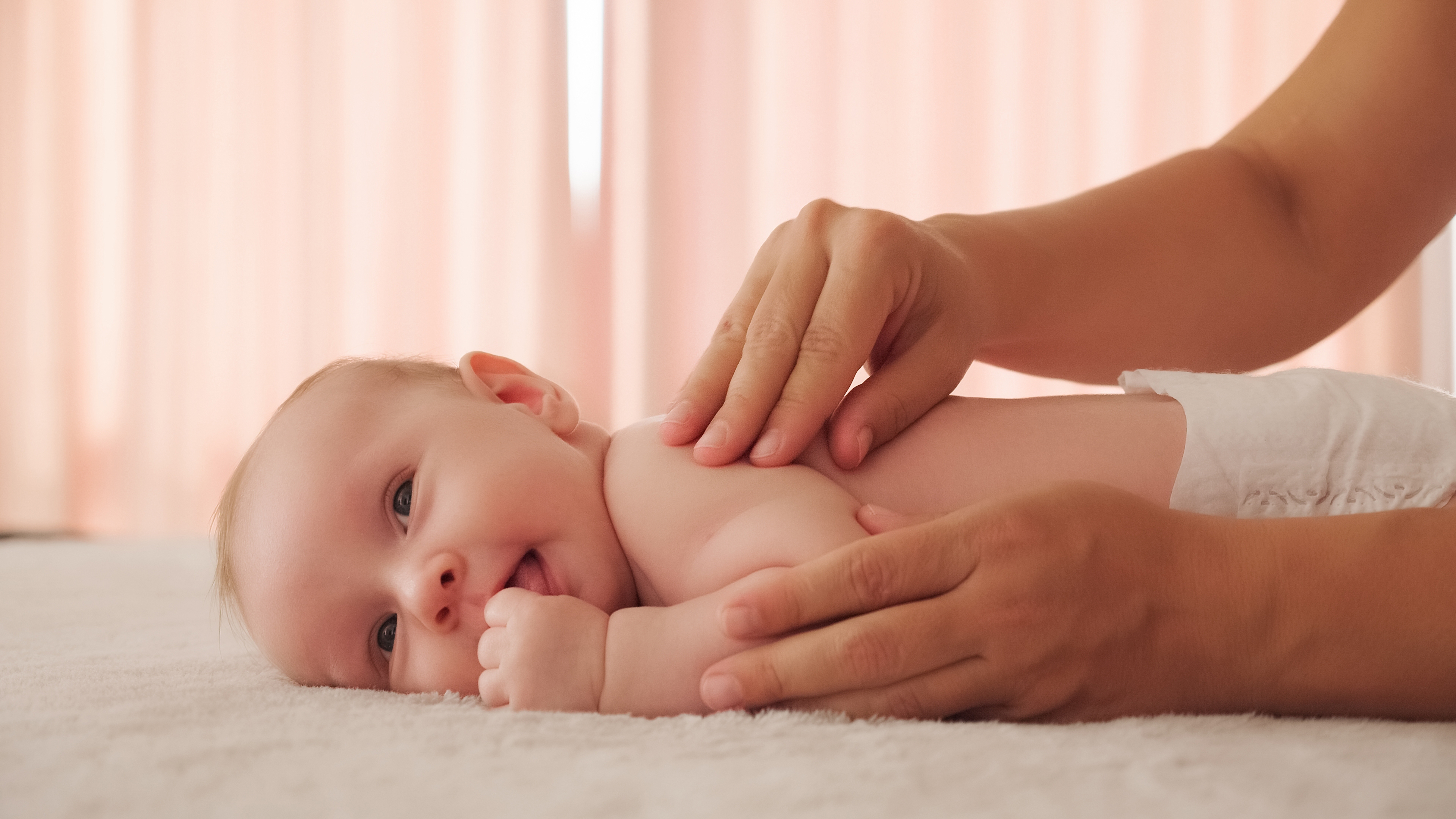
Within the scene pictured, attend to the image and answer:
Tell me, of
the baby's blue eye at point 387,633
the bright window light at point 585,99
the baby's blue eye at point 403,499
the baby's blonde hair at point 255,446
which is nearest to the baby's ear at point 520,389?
the baby's blonde hair at point 255,446

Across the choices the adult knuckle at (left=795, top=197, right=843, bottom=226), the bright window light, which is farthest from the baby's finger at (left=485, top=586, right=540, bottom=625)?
the bright window light

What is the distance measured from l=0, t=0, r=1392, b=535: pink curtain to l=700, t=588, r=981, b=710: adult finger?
2564 millimetres

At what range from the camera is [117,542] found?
226 cm

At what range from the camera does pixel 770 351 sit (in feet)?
2.74

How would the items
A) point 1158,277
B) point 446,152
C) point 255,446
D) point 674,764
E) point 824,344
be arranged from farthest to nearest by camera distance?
point 446,152, point 1158,277, point 255,446, point 824,344, point 674,764

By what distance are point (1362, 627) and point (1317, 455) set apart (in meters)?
0.24

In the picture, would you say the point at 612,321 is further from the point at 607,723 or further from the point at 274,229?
the point at 607,723

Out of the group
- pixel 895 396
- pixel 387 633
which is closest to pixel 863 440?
pixel 895 396

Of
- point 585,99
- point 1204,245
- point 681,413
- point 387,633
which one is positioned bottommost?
point 387,633

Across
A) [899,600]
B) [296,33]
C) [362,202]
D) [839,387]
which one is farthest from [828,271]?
[296,33]

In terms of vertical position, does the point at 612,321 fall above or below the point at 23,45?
below

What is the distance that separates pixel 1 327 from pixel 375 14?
1.57m

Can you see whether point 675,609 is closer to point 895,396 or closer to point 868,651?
point 868,651

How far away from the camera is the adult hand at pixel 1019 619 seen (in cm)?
61
